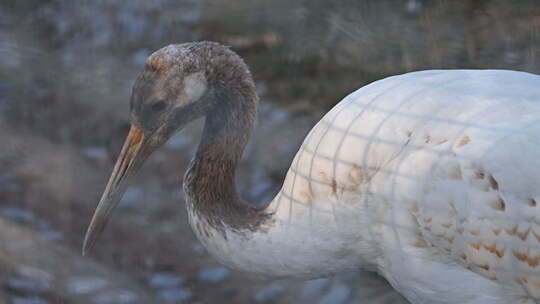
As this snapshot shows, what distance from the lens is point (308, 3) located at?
5.58 meters

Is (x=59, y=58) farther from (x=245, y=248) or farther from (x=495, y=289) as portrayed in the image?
(x=495, y=289)

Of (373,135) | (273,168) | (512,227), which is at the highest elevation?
(373,135)

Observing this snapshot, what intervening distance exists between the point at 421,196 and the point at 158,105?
929 millimetres

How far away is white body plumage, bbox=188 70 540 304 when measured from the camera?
2.46 metres

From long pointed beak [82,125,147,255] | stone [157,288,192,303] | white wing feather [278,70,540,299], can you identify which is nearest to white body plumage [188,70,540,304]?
white wing feather [278,70,540,299]

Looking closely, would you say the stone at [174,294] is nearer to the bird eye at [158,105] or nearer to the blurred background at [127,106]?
the blurred background at [127,106]

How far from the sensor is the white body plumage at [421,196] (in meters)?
2.46

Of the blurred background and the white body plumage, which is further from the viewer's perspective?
the blurred background

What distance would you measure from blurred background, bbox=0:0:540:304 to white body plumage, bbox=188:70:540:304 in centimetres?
79

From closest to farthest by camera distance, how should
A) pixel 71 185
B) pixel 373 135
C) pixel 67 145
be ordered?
pixel 373 135 → pixel 71 185 → pixel 67 145

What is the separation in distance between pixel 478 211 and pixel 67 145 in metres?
2.59

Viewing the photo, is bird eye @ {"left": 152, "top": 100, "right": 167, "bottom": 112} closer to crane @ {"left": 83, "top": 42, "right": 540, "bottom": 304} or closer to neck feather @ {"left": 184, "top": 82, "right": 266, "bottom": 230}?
crane @ {"left": 83, "top": 42, "right": 540, "bottom": 304}

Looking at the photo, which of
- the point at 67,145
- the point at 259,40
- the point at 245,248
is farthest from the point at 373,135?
the point at 259,40

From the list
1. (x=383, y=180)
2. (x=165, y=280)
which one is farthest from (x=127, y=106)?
(x=383, y=180)
